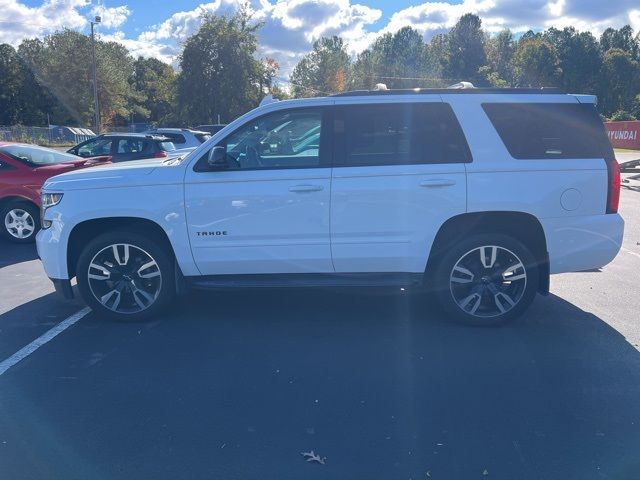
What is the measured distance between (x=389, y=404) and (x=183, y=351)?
6.06ft

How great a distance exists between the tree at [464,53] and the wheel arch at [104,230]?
81.2 meters

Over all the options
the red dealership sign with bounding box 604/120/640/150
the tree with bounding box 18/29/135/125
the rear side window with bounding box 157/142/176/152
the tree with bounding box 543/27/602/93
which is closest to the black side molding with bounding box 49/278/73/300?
the rear side window with bounding box 157/142/176/152

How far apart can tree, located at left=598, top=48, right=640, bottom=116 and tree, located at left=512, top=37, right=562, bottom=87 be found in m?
4.99

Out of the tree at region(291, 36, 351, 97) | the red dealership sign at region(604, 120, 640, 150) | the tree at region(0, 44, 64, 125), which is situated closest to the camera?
the red dealership sign at region(604, 120, 640, 150)

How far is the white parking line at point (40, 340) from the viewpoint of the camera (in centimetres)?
480

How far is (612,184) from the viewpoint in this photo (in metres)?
5.32

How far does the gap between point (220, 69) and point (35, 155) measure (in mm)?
36111

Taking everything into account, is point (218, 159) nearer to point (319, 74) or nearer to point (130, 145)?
point (130, 145)

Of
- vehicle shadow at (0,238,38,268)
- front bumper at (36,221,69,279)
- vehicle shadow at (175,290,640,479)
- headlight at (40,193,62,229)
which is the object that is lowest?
vehicle shadow at (175,290,640,479)

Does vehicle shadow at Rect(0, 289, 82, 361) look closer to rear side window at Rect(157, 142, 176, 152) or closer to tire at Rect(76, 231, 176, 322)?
tire at Rect(76, 231, 176, 322)

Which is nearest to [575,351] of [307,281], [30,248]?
[307,281]

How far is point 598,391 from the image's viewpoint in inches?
167

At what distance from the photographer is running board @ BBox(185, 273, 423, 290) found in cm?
546

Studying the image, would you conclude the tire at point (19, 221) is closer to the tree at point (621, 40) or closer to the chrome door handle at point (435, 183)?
the chrome door handle at point (435, 183)
